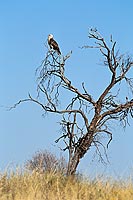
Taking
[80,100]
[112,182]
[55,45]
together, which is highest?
[55,45]

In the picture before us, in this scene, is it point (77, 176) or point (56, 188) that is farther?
point (77, 176)

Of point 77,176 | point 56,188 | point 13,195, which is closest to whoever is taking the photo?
point 13,195

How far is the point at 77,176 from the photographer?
39.2ft

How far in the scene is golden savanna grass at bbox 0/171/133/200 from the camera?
8773 mm

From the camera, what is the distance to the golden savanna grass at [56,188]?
877 cm

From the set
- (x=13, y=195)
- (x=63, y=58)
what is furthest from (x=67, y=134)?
(x=13, y=195)

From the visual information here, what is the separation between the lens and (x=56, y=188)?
31.7ft

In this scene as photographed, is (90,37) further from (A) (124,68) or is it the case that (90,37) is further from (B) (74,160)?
(B) (74,160)

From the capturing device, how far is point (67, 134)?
1305 centimetres

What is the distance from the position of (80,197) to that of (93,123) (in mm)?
3645

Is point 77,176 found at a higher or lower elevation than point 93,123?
lower

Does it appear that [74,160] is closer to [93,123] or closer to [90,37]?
[93,123]

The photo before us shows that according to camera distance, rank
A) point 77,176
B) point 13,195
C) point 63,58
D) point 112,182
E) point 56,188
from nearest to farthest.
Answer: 1. point 13,195
2. point 56,188
3. point 112,182
4. point 77,176
5. point 63,58

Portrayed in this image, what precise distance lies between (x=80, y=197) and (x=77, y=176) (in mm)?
2852
